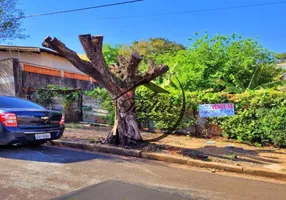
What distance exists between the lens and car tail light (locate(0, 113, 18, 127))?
620cm

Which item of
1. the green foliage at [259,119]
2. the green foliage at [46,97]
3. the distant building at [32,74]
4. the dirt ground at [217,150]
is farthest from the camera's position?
the distant building at [32,74]

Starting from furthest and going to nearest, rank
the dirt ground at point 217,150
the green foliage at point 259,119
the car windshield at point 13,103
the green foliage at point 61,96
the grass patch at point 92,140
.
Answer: the green foliage at point 61,96
the grass patch at point 92,140
the green foliage at point 259,119
the car windshield at point 13,103
the dirt ground at point 217,150

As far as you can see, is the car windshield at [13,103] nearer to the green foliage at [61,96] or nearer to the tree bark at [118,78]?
the tree bark at [118,78]

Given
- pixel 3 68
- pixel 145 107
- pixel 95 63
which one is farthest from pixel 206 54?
pixel 3 68

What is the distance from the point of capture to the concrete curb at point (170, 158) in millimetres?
5505

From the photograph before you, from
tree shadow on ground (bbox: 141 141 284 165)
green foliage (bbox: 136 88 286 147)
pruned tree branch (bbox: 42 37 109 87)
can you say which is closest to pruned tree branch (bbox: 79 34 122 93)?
pruned tree branch (bbox: 42 37 109 87)

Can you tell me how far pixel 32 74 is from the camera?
14430 mm

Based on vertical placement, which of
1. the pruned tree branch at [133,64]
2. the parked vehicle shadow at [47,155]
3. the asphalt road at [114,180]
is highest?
the pruned tree branch at [133,64]

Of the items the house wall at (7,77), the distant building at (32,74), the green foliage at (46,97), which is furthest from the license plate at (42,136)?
the house wall at (7,77)

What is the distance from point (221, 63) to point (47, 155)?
11.2 m

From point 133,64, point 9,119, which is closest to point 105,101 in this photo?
point 133,64

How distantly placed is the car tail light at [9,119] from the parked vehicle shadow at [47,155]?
74cm

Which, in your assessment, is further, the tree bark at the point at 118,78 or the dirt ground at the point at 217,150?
the tree bark at the point at 118,78

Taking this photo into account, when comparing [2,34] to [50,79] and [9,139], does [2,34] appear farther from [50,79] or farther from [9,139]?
[9,139]
